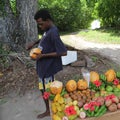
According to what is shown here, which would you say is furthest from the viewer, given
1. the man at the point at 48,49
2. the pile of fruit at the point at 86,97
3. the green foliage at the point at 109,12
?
the green foliage at the point at 109,12

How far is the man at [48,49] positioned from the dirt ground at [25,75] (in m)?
2.16

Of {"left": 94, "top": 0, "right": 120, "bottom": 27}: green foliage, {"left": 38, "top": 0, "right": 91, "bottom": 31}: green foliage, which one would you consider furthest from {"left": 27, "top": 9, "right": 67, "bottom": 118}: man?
{"left": 38, "top": 0, "right": 91, "bottom": 31}: green foliage

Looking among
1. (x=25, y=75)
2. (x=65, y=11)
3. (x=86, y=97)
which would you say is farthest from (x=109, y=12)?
(x=86, y=97)

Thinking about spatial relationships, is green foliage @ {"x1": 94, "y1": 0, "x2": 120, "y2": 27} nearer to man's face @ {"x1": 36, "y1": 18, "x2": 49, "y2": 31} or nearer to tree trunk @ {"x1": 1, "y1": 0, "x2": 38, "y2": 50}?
tree trunk @ {"x1": 1, "y1": 0, "x2": 38, "y2": 50}

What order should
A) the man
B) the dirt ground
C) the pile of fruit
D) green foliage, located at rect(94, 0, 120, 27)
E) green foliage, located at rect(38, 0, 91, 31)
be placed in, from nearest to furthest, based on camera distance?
1. the pile of fruit
2. the man
3. the dirt ground
4. green foliage, located at rect(94, 0, 120, 27)
5. green foliage, located at rect(38, 0, 91, 31)

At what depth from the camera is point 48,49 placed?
4.25m

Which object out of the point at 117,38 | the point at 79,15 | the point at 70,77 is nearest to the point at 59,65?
the point at 70,77

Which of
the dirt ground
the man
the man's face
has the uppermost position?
the man's face

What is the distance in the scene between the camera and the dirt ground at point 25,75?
6645 mm

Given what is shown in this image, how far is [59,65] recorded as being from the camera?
4418 millimetres

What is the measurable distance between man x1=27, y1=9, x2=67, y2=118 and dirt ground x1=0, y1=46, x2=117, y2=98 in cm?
216

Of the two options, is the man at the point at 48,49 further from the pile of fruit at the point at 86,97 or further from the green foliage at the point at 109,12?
the green foliage at the point at 109,12

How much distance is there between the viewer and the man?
4055mm

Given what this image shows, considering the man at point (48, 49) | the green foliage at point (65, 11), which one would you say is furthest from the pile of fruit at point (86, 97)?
the green foliage at point (65, 11)
